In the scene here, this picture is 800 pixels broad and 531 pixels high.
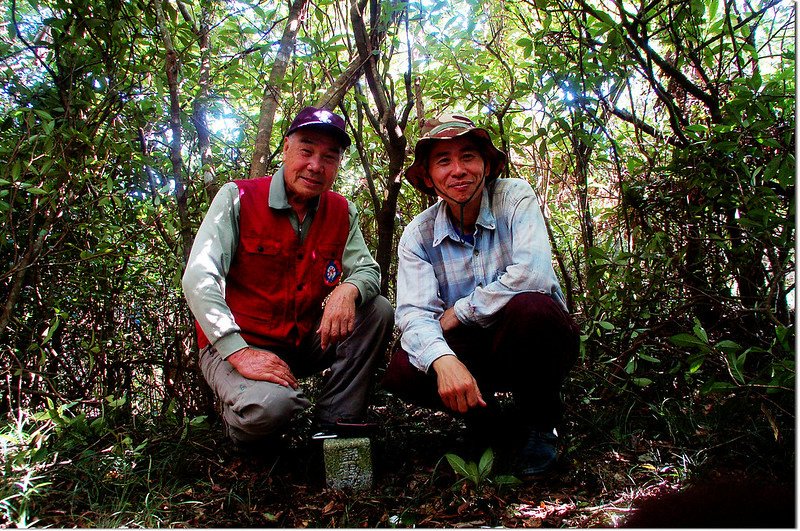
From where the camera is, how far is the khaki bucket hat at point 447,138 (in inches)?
94.6

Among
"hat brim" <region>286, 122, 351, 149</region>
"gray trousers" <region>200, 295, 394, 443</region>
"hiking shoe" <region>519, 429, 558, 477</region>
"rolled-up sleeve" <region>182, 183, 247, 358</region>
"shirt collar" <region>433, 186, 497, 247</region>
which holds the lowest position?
"hiking shoe" <region>519, 429, 558, 477</region>

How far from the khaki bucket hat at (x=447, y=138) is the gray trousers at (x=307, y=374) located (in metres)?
0.64

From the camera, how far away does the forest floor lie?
2.01 metres

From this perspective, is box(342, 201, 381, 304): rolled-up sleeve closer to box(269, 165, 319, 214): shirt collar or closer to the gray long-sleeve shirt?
the gray long-sleeve shirt

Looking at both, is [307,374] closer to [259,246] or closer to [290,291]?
[290,291]

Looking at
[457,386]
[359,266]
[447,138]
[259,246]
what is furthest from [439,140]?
[457,386]

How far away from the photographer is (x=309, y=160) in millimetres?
2568

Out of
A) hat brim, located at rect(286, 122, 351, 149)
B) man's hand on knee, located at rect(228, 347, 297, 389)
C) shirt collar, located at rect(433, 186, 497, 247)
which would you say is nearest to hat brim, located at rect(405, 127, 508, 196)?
shirt collar, located at rect(433, 186, 497, 247)

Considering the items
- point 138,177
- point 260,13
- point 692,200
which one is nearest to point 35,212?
point 138,177

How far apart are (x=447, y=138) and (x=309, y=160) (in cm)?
66

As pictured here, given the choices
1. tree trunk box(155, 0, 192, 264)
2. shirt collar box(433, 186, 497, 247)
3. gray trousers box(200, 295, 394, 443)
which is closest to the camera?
gray trousers box(200, 295, 394, 443)

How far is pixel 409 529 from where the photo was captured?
1.89 m

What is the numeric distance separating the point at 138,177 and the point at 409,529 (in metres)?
2.58

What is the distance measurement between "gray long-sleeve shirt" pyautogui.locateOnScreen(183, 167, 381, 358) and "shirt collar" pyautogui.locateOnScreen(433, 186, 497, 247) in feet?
1.32
